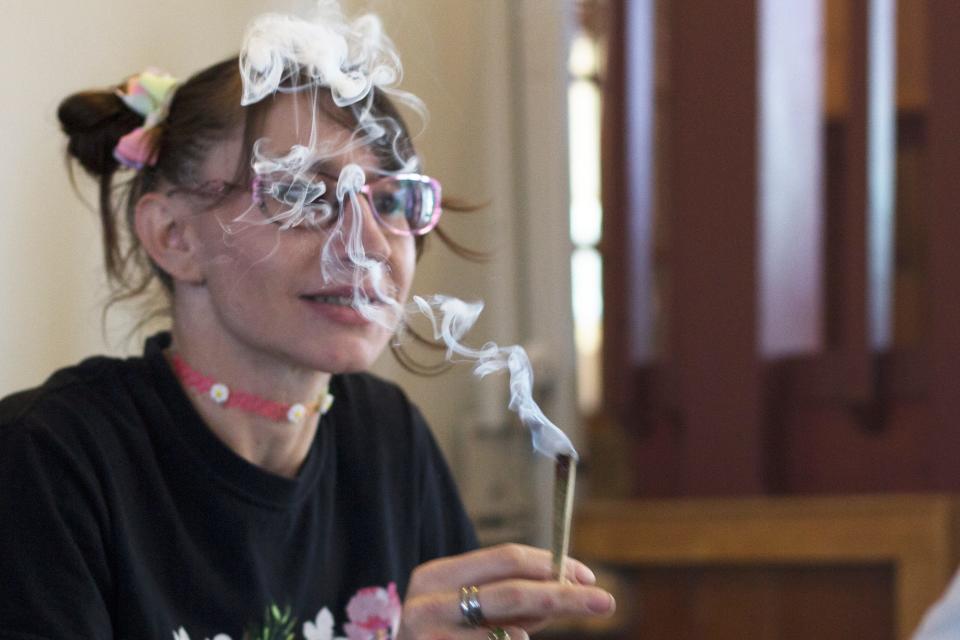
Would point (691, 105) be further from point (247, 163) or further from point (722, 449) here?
point (247, 163)

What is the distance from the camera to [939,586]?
8.29ft

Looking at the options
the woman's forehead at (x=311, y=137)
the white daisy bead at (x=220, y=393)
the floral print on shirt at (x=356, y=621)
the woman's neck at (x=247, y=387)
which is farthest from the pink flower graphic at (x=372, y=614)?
the woman's forehead at (x=311, y=137)

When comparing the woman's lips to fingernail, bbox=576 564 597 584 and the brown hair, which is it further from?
fingernail, bbox=576 564 597 584

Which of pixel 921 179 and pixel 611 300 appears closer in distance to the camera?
pixel 921 179

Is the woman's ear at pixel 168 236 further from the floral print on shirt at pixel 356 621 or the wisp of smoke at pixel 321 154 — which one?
the floral print on shirt at pixel 356 621

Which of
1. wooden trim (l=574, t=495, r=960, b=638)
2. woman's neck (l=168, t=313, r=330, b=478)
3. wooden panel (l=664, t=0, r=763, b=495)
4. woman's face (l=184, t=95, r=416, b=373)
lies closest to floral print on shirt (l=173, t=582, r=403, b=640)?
woman's neck (l=168, t=313, r=330, b=478)

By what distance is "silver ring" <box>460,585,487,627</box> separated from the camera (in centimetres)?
113

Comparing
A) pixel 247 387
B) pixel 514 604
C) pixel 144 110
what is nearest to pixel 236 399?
pixel 247 387

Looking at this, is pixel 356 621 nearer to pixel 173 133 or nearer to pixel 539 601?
pixel 539 601

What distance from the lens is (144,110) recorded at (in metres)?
1.54

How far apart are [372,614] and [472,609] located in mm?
414

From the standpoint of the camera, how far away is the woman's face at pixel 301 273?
4.54ft

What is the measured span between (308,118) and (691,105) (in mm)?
1555

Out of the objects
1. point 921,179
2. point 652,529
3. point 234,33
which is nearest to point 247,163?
point 234,33
